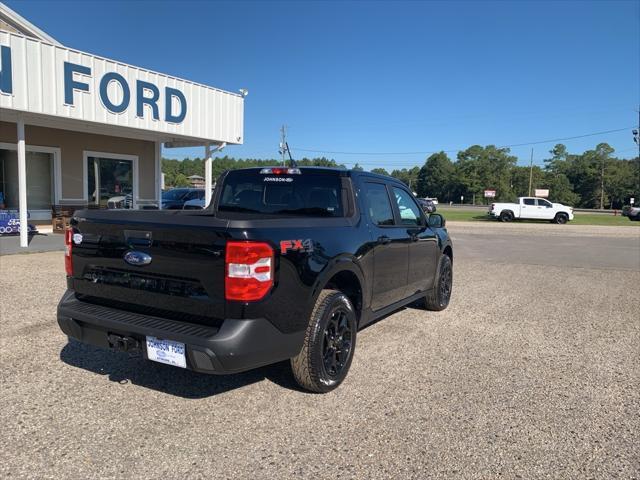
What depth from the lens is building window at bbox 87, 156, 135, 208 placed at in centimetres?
1532

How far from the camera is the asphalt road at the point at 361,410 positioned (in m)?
2.86

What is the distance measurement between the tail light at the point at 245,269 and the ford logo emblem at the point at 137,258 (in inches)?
26.3

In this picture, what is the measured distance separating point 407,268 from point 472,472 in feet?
8.72

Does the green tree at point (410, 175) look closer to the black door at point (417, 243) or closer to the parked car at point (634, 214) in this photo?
the parked car at point (634, 214)

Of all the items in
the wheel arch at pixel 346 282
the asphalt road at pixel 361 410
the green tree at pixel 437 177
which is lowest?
the asphalt road at pixel 361 410

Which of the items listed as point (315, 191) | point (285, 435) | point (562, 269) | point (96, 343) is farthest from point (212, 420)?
point (562, 269)

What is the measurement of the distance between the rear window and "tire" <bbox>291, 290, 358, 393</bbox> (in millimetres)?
928

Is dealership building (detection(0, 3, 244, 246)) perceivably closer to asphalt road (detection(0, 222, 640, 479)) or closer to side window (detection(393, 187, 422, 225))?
asphalt road (detection(0, 222, 640, 479))

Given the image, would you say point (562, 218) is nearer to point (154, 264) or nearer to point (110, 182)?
point (110, 182)

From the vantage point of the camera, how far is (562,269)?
439 inches

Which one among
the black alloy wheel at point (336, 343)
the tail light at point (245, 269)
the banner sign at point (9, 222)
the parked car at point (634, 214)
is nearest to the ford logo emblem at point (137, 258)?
the tail light at point (245, 269)

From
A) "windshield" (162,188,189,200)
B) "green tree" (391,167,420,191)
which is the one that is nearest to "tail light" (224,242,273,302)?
"windshield" (162,188,189,200)

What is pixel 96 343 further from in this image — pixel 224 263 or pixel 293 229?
pixel 293 229

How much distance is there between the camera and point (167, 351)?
3.18m
